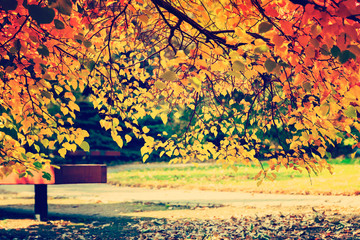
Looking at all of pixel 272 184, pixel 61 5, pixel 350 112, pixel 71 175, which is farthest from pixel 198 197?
pixel 61 5

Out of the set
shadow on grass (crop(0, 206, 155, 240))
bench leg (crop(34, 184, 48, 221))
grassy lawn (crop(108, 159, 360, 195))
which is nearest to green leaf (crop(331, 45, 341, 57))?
shadow on grass (crop(0, 206, 155, 240))

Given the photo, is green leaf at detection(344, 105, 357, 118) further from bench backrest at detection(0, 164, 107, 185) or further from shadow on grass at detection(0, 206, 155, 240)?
bench backrest at detection(0, 164, 107, 185)

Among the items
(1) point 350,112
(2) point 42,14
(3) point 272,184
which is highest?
(2) point 42,14

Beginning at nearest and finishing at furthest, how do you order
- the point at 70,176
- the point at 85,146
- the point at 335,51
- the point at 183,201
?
1. the point at 335,51
2. the point at 85,146
3. the point at 70,176
4. the point at 183,201

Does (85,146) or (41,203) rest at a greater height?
(85,146)

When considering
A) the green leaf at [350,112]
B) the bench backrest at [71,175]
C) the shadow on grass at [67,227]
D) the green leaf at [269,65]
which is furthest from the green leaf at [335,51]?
the bench backrest at [71,175]

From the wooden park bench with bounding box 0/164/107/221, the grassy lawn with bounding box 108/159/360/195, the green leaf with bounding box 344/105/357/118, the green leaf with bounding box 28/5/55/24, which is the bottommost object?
the grassy lawn with bounding box 108/159/360/195

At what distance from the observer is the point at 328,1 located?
2.60 m

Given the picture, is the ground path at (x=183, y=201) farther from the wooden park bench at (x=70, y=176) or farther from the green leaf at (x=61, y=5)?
the green leaf at (x=61, y=5)

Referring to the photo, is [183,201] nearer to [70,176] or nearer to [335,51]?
[70,176]

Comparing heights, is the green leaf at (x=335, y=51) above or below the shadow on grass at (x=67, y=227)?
above

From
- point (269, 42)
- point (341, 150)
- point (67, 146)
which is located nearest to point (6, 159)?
point (67, 146)

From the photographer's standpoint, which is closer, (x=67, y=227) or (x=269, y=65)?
(x=269, y=65)

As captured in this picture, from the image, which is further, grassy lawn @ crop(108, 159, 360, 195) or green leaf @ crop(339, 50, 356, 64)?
grassy lawn @ crop(108, 159, 360, 195)
